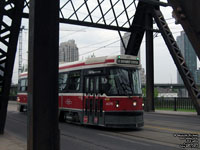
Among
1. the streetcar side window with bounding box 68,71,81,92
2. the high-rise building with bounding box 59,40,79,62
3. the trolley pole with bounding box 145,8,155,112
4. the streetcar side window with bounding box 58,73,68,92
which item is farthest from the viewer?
the high-rise building with bounding box 59,40,79,62

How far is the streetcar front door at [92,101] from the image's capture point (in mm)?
12773

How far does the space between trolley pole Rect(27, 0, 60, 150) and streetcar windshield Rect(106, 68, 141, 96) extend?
7.34 meters

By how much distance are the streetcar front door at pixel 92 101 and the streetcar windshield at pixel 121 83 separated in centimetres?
71

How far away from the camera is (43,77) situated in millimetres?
5199

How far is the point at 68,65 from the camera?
52.6 feet

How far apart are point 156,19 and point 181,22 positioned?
23002 mm

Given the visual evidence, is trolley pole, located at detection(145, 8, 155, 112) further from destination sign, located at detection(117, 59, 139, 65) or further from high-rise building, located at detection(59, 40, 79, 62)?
high-rise building, located at detection(59, 40, 79, 62)

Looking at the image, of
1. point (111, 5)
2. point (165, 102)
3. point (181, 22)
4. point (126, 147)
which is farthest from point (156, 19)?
point (181, 22)

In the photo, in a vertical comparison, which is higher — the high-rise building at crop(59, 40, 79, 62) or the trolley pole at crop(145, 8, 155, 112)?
the high-rise building at crop(59, 40, 79, 62)

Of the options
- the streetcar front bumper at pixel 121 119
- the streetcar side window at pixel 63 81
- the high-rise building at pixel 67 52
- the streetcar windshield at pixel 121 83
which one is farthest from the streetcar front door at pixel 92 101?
the high-rise building at pixel 67 52

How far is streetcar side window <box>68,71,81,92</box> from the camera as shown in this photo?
14.7 m

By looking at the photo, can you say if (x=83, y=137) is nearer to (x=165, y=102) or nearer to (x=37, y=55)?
(x=37, y=55)

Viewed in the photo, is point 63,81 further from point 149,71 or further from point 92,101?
point 149,71

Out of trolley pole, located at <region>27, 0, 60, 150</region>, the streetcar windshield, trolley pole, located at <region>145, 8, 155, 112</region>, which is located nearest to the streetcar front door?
the streetcar windshield
